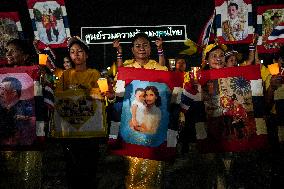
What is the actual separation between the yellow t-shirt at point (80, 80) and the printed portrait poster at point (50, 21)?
3.72 meters

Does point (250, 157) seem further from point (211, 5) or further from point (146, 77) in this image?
point (211, 5)

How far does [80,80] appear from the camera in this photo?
5.08 metres

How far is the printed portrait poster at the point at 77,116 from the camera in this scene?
5.08 m

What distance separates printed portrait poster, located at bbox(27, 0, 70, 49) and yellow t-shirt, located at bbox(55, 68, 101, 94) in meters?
3.72

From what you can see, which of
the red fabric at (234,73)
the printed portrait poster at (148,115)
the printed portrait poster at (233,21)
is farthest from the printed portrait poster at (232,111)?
the printed portrait poster at (233,21)

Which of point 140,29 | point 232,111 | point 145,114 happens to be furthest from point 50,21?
point 232,111

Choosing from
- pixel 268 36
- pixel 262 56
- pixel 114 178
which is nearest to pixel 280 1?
pixel 262 56

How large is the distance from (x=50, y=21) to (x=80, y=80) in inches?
160

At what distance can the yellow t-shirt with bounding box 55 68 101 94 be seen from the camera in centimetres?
505

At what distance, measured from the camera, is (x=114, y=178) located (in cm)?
583

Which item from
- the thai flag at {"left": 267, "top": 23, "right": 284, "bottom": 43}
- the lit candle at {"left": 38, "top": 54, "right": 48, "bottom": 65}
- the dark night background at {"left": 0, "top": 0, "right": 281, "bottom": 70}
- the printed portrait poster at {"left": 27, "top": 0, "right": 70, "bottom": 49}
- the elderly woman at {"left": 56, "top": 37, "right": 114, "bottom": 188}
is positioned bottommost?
the elderly woman at {"left": 56, "top": 37, "right": 114, "bottom": 188}

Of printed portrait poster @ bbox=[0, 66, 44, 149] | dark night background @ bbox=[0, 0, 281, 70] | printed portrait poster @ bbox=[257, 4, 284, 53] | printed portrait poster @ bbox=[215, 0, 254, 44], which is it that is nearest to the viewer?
printed portrait poster @ bbox=[0, 66, 44, 149]

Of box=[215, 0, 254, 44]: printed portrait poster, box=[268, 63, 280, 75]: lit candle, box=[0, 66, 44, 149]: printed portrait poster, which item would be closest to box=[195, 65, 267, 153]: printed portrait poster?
box=[268, 63, 280, 75]: lit candle

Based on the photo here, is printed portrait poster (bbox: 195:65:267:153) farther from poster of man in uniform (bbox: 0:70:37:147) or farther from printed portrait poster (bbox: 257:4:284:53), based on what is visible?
printed portrait poster (bbox: 257:4:284:53)
